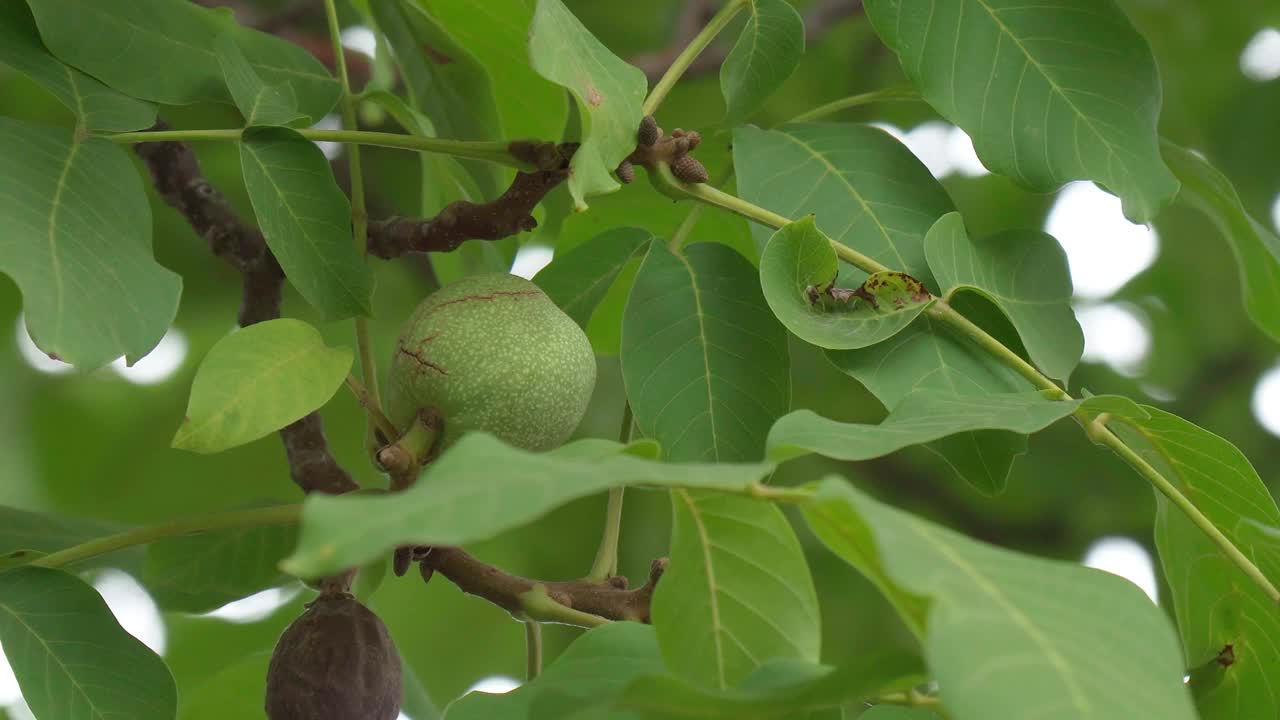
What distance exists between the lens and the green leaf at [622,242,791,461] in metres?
0.92

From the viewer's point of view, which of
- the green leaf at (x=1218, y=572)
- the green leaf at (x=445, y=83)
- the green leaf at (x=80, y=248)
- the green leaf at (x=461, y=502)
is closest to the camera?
the green leaf at (x=461, y=502)

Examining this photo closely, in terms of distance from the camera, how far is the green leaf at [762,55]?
100cm

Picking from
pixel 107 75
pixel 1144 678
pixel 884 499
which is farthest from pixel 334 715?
pixel 884 499

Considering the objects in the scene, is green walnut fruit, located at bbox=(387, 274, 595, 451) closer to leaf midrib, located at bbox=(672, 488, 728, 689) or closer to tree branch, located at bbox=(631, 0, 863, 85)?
leaf midrib, located at bbox=(672, 488, 728, 689)

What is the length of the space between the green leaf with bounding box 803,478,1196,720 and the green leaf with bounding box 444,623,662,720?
0.20m

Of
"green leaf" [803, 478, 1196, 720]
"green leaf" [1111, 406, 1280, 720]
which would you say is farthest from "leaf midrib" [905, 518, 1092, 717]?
"green leaf" [1111, 406, 1280, 720]

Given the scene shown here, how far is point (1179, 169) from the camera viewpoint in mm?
1107

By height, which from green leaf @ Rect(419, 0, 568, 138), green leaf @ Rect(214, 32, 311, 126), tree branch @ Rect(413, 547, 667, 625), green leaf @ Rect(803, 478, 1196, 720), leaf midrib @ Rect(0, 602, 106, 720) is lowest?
green leaf @ Rect(803, 478, 1196, 720)

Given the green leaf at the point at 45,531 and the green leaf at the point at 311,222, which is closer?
the green leaf at the point at 311,222

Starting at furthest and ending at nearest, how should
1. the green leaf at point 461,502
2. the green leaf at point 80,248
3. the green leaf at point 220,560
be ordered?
the green leaf at point 220,560 < the green leaf at point 80,248 < the green leaf at point 461,502

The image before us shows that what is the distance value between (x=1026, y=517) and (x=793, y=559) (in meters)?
1.79

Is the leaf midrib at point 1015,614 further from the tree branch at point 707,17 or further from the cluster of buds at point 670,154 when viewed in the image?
the tree branch at point 707,17

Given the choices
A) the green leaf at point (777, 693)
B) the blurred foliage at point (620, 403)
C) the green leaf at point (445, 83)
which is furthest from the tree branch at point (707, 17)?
the green leaf at point (777, 693)

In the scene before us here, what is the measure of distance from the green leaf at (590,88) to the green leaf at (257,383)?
0.20 meters
